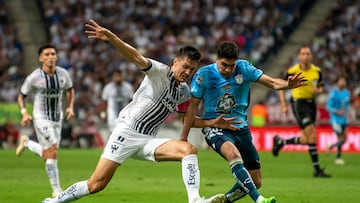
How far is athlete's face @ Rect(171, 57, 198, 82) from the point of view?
34.9ft

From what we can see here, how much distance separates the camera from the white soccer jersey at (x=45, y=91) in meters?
15.4

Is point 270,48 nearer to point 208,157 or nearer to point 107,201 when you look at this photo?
point 208,157

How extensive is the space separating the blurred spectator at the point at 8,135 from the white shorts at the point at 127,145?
70.3 ft

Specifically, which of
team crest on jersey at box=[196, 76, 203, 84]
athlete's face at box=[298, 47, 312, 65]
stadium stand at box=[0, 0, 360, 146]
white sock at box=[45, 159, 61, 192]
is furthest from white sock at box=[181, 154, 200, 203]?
stadium stand at box=[0, 0, 360, 146]

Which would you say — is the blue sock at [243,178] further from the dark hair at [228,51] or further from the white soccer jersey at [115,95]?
the white soccer jersey at [115,95]

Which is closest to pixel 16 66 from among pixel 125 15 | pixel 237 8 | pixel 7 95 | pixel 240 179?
pixel 7 95

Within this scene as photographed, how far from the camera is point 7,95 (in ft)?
115

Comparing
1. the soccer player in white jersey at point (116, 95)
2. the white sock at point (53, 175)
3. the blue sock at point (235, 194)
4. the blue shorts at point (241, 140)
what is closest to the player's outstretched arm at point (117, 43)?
the blue shorts at point (241, 140)

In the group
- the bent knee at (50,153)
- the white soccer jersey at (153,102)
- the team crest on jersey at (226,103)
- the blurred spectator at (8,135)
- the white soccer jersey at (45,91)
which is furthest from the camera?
the blurred spectator at (8,135)

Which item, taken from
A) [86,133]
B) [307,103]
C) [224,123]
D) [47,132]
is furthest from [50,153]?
[86,133]

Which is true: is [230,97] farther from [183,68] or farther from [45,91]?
[45,91]

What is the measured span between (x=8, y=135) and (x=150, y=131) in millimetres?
21793

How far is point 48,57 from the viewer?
15211mm

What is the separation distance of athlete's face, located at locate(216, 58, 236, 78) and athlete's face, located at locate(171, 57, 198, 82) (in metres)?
0.61
